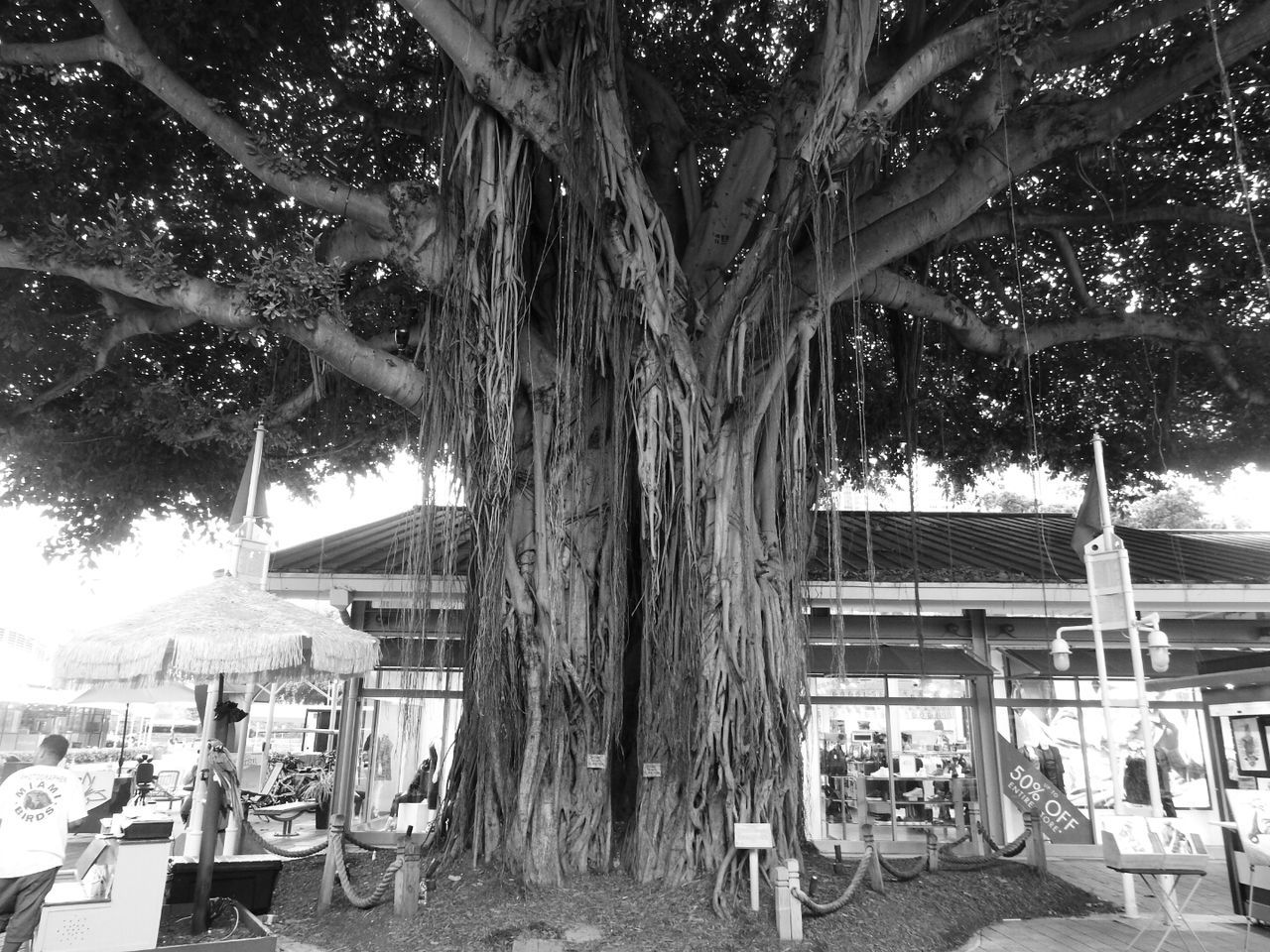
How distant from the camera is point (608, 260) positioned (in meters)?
5.95

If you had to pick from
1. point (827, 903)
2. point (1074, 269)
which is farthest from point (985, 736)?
point (1074, 269)

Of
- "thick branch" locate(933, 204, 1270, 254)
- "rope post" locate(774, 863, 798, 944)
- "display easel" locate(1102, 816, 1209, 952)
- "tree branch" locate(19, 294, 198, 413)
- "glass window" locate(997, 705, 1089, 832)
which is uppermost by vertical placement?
"thick branch" locate(933, 204, 1270, 254)

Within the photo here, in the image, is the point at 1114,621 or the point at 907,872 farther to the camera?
the point at 1114,621

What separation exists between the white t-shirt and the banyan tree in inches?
91.6

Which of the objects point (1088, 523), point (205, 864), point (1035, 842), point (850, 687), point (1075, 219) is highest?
point (1075, 219)

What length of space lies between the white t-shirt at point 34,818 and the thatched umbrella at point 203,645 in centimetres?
76

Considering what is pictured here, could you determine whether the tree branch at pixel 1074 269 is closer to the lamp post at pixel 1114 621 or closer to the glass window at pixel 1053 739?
the lamp post at pixel 1114 621

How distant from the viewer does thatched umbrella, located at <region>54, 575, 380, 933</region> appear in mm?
5090

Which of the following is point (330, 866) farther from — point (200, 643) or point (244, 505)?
point (244, 505)

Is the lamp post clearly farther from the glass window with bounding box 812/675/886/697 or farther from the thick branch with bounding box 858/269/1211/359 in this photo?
the glass window with bounding box 812/675/886/697

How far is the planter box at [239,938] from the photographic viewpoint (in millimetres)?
4406

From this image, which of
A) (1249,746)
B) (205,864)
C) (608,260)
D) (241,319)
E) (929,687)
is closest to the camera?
(205,864)

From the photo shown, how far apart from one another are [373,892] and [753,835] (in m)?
2.62

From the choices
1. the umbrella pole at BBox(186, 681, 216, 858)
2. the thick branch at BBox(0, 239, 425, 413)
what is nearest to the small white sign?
the umbrella pole at BBox(186, 681, 216, 858)
